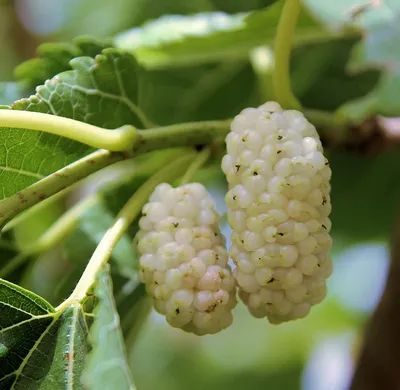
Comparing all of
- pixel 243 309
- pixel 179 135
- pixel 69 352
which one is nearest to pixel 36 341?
pixel 69 352

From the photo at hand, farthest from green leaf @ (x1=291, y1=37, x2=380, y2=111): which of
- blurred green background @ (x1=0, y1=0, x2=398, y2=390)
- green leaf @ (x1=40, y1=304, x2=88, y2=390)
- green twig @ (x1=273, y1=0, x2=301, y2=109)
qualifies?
green leaf @ (x1=40, y1=304, x2=88, y2=390)

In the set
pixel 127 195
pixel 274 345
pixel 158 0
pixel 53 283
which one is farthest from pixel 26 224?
pixel 274 345

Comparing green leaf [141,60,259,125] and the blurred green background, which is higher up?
green leaf [141,60,259,125]

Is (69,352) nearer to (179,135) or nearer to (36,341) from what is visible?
(36,341)

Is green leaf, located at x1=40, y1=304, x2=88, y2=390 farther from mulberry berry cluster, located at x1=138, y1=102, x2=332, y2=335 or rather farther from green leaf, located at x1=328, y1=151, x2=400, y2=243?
green leaf, located at x1=328, y1=151, x2=400, y2=243

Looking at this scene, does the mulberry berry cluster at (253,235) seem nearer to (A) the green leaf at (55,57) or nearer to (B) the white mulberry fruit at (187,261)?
(B) the white mulberry fruit at (187,261)

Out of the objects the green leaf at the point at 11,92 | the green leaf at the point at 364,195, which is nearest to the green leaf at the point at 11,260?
the green leaf at the point at 11,92
